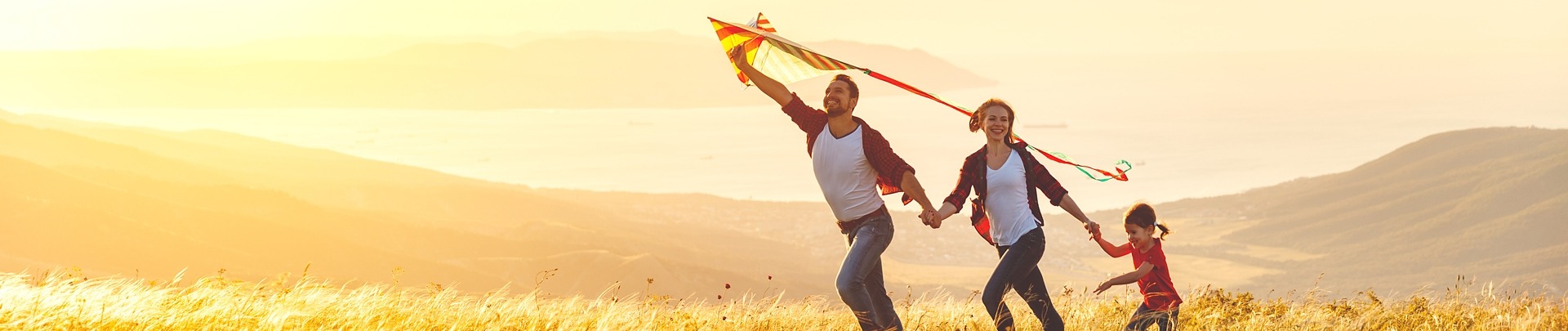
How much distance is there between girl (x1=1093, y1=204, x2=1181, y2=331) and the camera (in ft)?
23.1

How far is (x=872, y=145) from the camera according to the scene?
22.5 ft

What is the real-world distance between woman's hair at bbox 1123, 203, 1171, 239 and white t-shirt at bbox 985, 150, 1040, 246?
0.51 meters

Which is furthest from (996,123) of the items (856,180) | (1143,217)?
(1143,217)

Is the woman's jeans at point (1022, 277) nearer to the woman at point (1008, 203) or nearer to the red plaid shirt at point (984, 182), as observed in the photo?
the woman at point (1008, 203)

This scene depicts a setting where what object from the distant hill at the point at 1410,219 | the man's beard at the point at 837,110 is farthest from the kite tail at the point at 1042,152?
the distant hill at the point at 1410,219

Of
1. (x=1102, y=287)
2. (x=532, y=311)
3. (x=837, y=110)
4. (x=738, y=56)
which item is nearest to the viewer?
(x=1102, y=287)

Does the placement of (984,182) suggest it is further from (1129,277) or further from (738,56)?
(738,56)

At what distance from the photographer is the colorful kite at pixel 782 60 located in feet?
25.3

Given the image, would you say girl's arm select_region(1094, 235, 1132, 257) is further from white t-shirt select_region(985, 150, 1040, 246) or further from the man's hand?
the man's hand

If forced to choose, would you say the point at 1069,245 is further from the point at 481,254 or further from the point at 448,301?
the point at 448,301

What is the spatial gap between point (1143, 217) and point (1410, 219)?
496 feet

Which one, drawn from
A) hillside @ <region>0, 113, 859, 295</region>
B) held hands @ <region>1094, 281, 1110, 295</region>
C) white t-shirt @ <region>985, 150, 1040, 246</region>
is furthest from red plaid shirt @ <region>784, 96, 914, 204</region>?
hillside @ <region>0, 113, 859, 295</region>

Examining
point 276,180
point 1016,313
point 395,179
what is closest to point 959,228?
point 395,179

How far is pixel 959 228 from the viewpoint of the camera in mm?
127500
